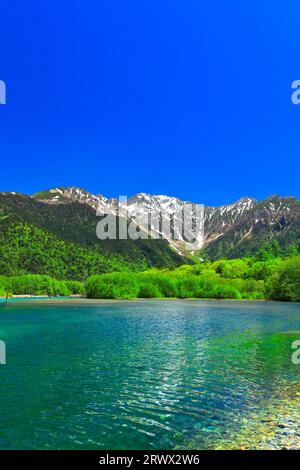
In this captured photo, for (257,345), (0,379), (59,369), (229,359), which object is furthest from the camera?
(257,345)

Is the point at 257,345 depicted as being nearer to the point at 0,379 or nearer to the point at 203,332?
the point at 203,332

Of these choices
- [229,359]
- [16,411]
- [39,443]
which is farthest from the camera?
[229,359]

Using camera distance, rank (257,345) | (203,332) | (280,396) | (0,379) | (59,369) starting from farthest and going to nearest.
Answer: (203,332) → (257,345) → (59,369) → (0,379) → (280,396)

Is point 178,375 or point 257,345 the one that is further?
point 257,345

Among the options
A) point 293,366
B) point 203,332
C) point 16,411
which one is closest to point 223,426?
point 16,411

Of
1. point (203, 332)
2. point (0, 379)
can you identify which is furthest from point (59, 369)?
point (203, 332)

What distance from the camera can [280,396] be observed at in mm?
23859
